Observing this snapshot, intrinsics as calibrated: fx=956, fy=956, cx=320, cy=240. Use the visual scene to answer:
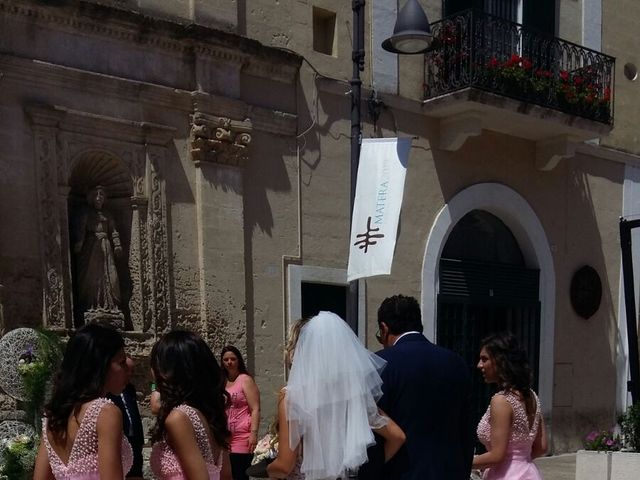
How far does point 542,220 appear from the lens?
15.1 metres

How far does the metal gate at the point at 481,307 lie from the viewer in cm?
1389

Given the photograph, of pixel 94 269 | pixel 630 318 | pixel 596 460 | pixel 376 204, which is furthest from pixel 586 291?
pixel 94 269

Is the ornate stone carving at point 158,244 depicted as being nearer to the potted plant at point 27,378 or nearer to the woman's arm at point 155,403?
the potted plant at point 27,378

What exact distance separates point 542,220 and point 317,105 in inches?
189

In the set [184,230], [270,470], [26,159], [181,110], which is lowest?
[270,470]

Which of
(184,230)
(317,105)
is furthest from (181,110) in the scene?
(317,105)

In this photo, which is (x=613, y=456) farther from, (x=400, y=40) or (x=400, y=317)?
(x=400, y=317)

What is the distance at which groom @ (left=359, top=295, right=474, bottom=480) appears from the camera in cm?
471

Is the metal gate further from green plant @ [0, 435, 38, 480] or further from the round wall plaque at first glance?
green plant @ [0, 435, 38, 480]

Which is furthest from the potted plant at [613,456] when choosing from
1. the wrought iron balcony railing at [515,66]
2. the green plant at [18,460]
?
the green plant at [18,460]

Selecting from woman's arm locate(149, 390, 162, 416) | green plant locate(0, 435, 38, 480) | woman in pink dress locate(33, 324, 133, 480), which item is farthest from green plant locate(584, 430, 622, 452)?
woman in pink dress locate(33, 324, 133, 480)

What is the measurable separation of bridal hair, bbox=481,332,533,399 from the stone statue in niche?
552cm

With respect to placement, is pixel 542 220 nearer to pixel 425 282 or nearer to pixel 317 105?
pixel 425 282

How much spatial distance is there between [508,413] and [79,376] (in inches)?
104
